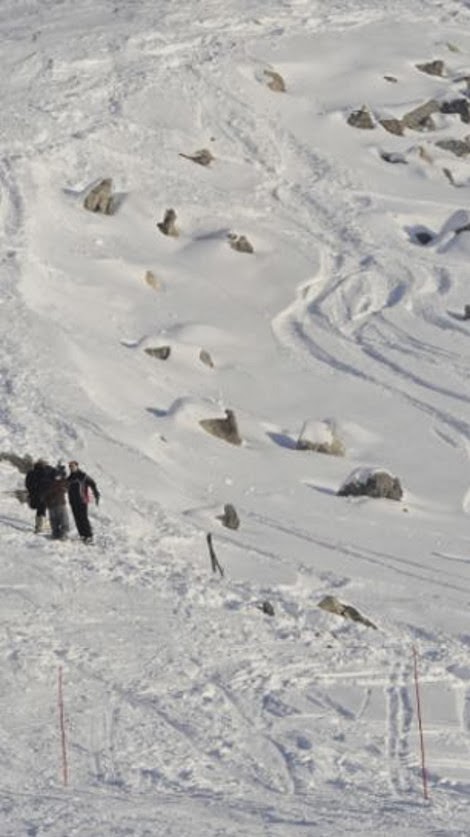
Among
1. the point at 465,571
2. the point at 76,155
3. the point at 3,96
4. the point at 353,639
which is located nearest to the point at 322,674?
the point at 353,639

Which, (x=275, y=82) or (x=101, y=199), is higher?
(x=101, y=199)

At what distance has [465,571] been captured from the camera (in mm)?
23953

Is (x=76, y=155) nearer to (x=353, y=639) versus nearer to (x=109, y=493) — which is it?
(x=109, y=493)

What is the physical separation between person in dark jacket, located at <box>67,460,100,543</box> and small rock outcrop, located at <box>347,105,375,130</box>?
73.0 feet

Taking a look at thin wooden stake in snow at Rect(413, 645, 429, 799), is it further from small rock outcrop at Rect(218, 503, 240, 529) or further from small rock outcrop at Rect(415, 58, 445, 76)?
small rock outcrop at Rect(415, 58, 445, 76)

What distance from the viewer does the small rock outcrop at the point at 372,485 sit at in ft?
88.0

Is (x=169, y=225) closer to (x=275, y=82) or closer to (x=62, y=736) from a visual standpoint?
(x=275, y=82)

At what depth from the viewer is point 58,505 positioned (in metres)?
21.5

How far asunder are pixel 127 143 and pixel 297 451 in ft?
43.1

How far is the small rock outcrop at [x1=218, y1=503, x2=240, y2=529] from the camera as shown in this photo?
80.3 ft

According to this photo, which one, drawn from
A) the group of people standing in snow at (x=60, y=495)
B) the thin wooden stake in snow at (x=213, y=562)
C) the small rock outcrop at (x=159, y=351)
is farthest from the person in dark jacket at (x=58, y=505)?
the small rock outcrop at (x=159, y=351)

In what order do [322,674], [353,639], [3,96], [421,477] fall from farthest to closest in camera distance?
[3,96] → [421,477] → [353,639] → [322,674]

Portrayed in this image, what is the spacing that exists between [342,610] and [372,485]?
6811 mm

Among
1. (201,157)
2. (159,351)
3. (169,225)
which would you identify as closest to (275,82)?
(201,157)
